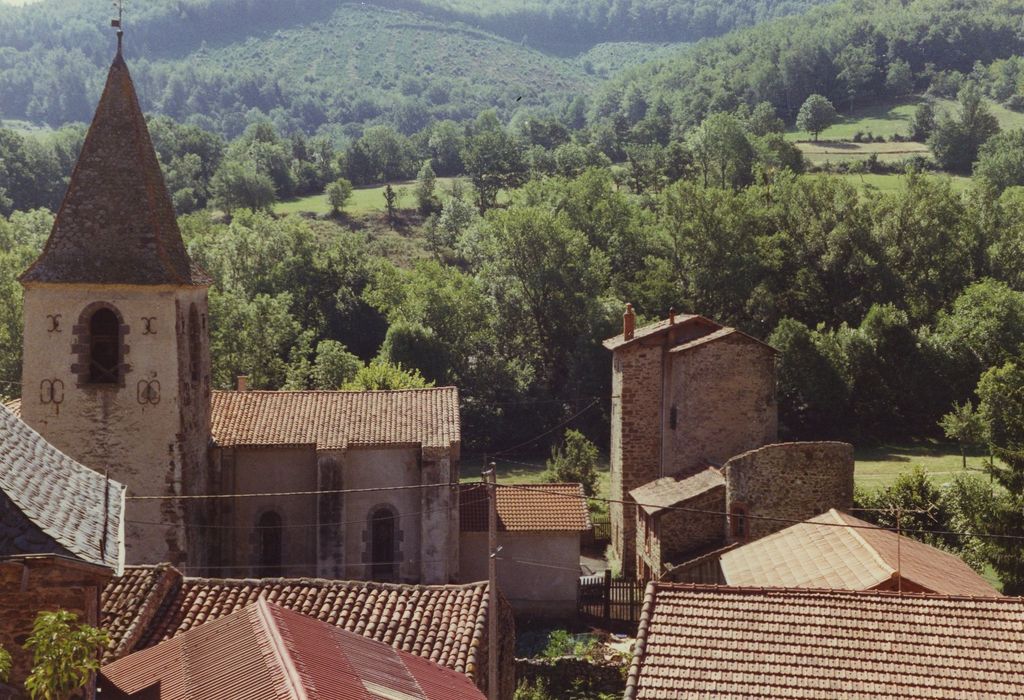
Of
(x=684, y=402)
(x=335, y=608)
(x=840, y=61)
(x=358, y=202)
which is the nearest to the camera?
(x=335, y=608)

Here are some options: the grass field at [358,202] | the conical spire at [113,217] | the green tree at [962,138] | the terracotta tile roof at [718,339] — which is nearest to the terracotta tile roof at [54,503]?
the conical spire at [113,217]

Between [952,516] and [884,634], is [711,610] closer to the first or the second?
[884,634]

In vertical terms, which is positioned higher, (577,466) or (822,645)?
(822,645)

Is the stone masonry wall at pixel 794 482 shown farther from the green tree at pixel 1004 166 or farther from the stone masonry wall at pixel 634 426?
the green tree at pixel 1004 166

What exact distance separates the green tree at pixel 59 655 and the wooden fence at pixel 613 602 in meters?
25.0

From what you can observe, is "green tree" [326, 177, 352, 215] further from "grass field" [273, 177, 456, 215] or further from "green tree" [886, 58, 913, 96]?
"green tree" [886, 58, 913, 96]

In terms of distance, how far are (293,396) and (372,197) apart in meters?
79.1

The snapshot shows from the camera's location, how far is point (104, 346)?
28.4 meters

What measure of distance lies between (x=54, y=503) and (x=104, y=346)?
17.3m

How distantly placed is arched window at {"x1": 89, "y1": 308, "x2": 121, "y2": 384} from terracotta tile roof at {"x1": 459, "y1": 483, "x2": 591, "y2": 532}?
31.9 ft

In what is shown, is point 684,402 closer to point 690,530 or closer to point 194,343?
point 690,530

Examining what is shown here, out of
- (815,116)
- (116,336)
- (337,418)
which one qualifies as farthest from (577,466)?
(815,116)

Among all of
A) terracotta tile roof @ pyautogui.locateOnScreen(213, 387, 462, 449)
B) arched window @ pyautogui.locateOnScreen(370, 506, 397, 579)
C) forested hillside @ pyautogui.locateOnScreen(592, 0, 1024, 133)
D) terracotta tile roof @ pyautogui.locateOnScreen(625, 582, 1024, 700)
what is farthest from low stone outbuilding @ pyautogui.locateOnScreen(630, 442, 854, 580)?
forested hillside @ pyautogui.locateOnScreen(592, 0, 1024, 133)

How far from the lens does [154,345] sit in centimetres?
2825
